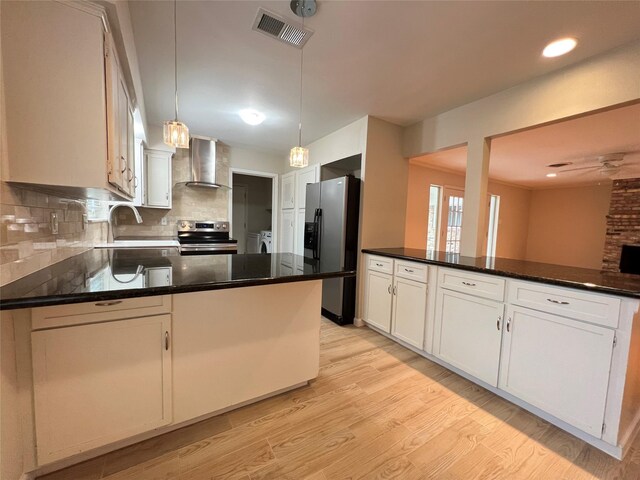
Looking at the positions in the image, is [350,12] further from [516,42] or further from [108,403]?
[108,403]

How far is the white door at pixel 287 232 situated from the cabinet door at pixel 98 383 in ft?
10.3

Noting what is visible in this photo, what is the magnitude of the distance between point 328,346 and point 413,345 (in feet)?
2.74

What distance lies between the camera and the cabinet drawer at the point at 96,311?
44.2 inches

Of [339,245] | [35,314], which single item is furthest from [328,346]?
[35,314]

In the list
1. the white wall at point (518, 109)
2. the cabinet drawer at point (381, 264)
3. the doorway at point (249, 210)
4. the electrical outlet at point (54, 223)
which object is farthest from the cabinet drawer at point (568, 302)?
the doorway at point (249, 210)

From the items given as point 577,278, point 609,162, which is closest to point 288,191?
point 577,278

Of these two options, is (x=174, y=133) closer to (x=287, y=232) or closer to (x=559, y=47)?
(x=559, y=47)

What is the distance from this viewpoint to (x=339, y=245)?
306cm

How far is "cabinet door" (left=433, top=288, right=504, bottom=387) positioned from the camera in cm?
190

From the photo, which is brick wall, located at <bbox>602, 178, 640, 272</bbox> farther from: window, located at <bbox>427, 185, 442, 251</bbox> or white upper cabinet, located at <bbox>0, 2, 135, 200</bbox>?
white upper cabinet, located at <bbox>0, 2, 135, 200</bbox>

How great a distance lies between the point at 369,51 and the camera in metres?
1.89

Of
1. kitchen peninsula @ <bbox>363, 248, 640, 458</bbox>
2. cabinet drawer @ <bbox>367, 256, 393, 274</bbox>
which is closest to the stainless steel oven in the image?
cabinet drawer @ <bbox>367, 256, 393, 274</bbox>

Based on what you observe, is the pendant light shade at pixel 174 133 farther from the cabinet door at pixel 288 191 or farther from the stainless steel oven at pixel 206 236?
the cabinet door at pixel 288 191

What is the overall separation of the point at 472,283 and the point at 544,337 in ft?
1.75
